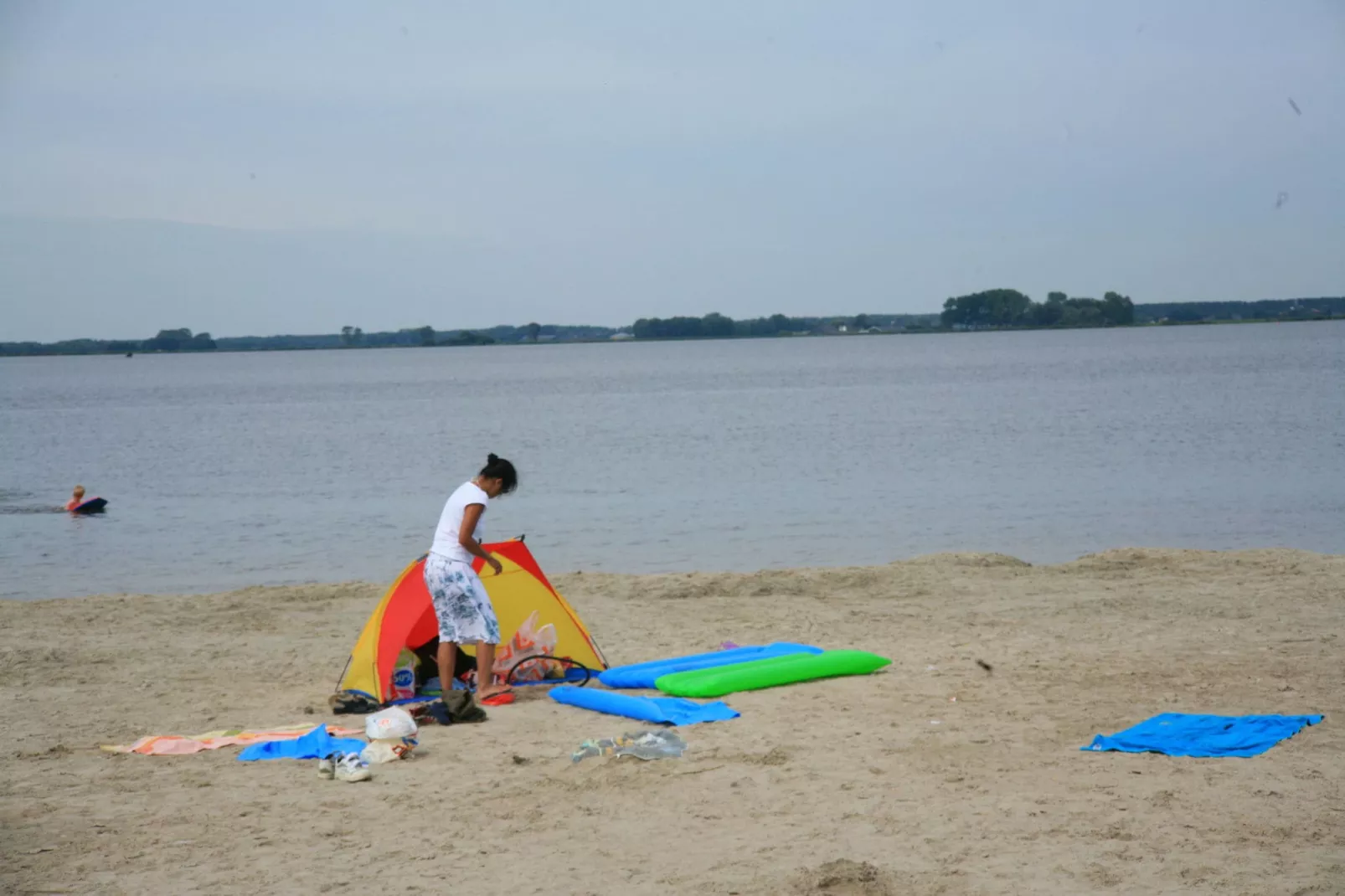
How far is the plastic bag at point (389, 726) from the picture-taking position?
25.2ft

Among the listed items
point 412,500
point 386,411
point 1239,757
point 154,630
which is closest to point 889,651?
point 1239,757

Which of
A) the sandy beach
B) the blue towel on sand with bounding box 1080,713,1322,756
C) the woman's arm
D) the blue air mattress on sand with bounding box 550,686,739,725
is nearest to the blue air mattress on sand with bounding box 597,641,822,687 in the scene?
the blue air mattress on sand with bounding box 550,686,739,725

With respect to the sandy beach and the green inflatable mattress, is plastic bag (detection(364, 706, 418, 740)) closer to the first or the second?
the sandy beach

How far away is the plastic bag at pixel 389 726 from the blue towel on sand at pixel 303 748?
96 millimetres

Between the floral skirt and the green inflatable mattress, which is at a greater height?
the floral skirt

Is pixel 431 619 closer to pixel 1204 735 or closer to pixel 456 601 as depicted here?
pixel 456 601

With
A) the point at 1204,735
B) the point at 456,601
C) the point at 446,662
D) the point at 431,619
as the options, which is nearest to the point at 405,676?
the point at 431,619

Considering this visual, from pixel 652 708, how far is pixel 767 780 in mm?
1478

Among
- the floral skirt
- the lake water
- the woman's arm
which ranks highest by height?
the woman's arm

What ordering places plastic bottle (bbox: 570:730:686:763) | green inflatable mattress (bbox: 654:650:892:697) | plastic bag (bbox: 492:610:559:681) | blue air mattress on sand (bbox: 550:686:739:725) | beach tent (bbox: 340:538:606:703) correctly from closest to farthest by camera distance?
plastic bottle (bbox: 570:730:686:763) < blue air mattress on sand (bbox: 550:686:739:725) < green inflatable mattress (bbox: 654:650:892:697) < beach tent (bbox: 340:538:606:703) < plastic bag (bbox: 492:610:559:681)

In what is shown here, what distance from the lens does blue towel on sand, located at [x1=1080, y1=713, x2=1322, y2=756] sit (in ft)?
22.9

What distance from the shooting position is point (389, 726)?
7711 mm

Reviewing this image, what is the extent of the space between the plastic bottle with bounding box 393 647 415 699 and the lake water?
25.9 ft

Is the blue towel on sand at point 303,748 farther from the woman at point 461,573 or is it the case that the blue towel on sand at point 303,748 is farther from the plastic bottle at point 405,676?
the plastic bottle at point 405,676
